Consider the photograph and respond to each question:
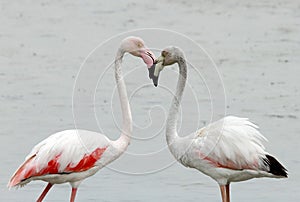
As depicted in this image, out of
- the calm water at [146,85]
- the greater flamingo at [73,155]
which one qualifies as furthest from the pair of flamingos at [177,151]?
the calm water at [146,85]

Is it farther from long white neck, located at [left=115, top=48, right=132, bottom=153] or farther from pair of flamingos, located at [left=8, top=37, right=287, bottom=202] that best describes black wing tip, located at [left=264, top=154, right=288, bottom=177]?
long white neck, located at [left=115, top=48, right=132, bottom=153]

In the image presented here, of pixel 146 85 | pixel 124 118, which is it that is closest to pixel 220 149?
pixel 124 118

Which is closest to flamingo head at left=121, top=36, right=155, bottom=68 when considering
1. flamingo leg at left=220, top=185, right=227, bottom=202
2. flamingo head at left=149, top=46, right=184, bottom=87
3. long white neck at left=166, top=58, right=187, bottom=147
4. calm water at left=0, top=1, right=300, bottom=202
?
flamingo head at left=149, top=46, right=184, bottom=87

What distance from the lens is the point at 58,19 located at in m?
20.3

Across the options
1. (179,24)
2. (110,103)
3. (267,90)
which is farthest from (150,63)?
(179,24)

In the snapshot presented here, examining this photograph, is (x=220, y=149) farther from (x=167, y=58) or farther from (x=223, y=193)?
(x=167, y=58)

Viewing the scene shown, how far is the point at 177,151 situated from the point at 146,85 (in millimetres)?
5070

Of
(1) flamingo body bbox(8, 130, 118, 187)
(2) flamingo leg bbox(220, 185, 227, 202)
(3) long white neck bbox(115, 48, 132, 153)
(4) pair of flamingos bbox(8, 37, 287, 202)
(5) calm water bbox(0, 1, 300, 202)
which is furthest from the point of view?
(5) calm water bbox(0, 1, 300, 202)

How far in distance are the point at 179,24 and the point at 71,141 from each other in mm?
9581

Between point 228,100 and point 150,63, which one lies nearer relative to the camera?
point 150,63

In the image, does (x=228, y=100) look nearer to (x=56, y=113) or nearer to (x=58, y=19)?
(x=56, y=113)

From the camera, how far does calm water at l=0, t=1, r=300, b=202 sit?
11656 mm

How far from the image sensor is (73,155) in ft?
33.3

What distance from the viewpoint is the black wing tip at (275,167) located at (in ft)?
33.0
